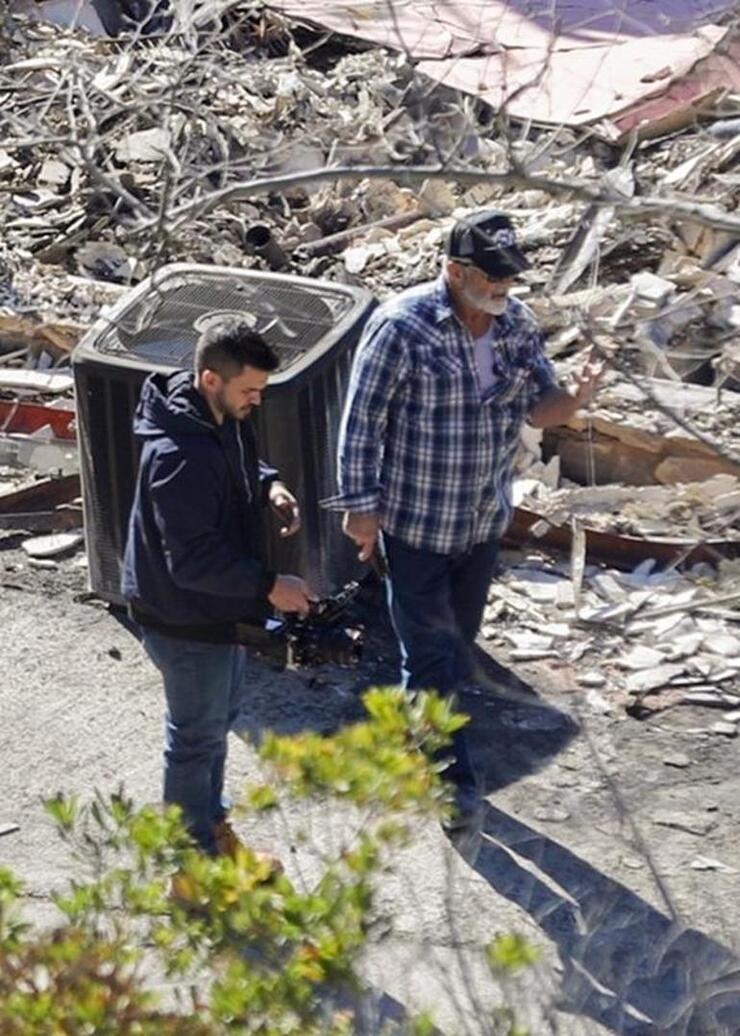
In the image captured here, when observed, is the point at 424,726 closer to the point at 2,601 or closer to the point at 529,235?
the point at 2,601

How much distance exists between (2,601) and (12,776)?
4.63 feet

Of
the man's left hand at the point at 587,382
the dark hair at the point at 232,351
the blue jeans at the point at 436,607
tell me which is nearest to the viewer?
the dark hair at the point at 232,351

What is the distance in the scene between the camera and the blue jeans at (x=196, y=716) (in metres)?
5.90

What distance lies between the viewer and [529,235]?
1052 cm

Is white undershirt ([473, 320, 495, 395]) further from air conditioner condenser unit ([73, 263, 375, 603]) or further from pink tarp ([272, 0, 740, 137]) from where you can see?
pink tarp ([272, 0, 740, 137])

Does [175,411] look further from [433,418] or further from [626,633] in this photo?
[626,633]

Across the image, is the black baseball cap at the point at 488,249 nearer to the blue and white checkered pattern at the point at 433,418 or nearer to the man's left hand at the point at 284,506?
the blue and white checkered pattern at the point at 433,418

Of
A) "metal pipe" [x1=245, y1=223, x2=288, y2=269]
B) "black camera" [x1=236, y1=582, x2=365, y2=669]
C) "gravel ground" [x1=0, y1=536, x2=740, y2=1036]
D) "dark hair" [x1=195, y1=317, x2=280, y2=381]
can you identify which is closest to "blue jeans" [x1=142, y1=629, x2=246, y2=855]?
"gravel ground" [x1=0, y1=536, x2=740, y2=1036]

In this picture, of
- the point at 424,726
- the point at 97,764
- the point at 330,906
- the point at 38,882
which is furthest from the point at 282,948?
the point at 97,764

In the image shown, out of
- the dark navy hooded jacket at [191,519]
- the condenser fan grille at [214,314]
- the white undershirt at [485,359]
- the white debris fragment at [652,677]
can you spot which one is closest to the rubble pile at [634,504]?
the white debris fragment at [652,677]

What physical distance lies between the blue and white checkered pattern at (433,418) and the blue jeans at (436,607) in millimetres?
75

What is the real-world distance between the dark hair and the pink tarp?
5848mm

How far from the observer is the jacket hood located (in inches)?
225

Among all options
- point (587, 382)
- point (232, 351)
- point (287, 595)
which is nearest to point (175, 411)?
point (232, 351)
